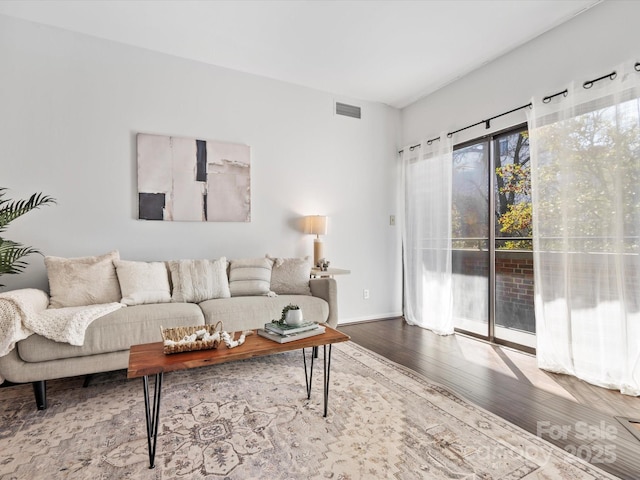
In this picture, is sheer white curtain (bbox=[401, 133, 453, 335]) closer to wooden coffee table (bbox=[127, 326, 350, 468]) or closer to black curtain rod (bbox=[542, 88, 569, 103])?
black curtain rod (bbox=[542, 88, 569, 103])

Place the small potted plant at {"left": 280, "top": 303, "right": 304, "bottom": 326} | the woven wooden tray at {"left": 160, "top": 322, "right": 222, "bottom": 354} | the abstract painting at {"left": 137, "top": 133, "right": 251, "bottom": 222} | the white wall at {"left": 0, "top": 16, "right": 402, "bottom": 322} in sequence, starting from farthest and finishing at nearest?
1. the abstract painting at {"left": 137, "top": 133, "right": 251, "bottom": 222}
2. the white wall at {"left": 0, "top": 16, "right": 402, "bottom": 322}
3. the small potted plant at {"left": 280, "top": 303, "right": 304, "bottom": 326}
4. the woven wooden tray at {"left": 160, "top": 322, "right": 222, "bottom": 354}

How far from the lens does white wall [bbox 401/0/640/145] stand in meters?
2.52

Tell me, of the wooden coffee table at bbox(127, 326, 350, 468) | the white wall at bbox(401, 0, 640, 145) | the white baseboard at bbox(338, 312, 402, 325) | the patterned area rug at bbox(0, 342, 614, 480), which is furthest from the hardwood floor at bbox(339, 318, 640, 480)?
the white wall at bbox(401, 0, 640, 145)

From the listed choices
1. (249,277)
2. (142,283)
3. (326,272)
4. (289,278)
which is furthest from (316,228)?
(142,283)

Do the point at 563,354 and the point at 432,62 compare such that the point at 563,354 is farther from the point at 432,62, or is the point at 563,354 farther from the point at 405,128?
the point at 405,128

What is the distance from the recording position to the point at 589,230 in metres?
2.54

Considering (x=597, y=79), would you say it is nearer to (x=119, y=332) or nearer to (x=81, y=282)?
(x=119, y=332)

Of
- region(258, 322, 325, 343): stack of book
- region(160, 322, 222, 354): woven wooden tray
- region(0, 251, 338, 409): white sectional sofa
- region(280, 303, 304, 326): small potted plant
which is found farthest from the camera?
region(0, 251, 338, 409): white sectional sofa

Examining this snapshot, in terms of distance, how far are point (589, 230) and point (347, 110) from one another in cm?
290

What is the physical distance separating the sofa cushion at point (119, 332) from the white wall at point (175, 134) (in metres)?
0.99

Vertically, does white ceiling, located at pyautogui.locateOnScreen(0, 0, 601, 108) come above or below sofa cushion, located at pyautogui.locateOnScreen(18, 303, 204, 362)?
above

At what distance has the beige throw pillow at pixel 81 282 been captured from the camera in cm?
260

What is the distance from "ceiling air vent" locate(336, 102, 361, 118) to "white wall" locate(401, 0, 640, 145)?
2.68 ft

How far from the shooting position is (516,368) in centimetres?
277
